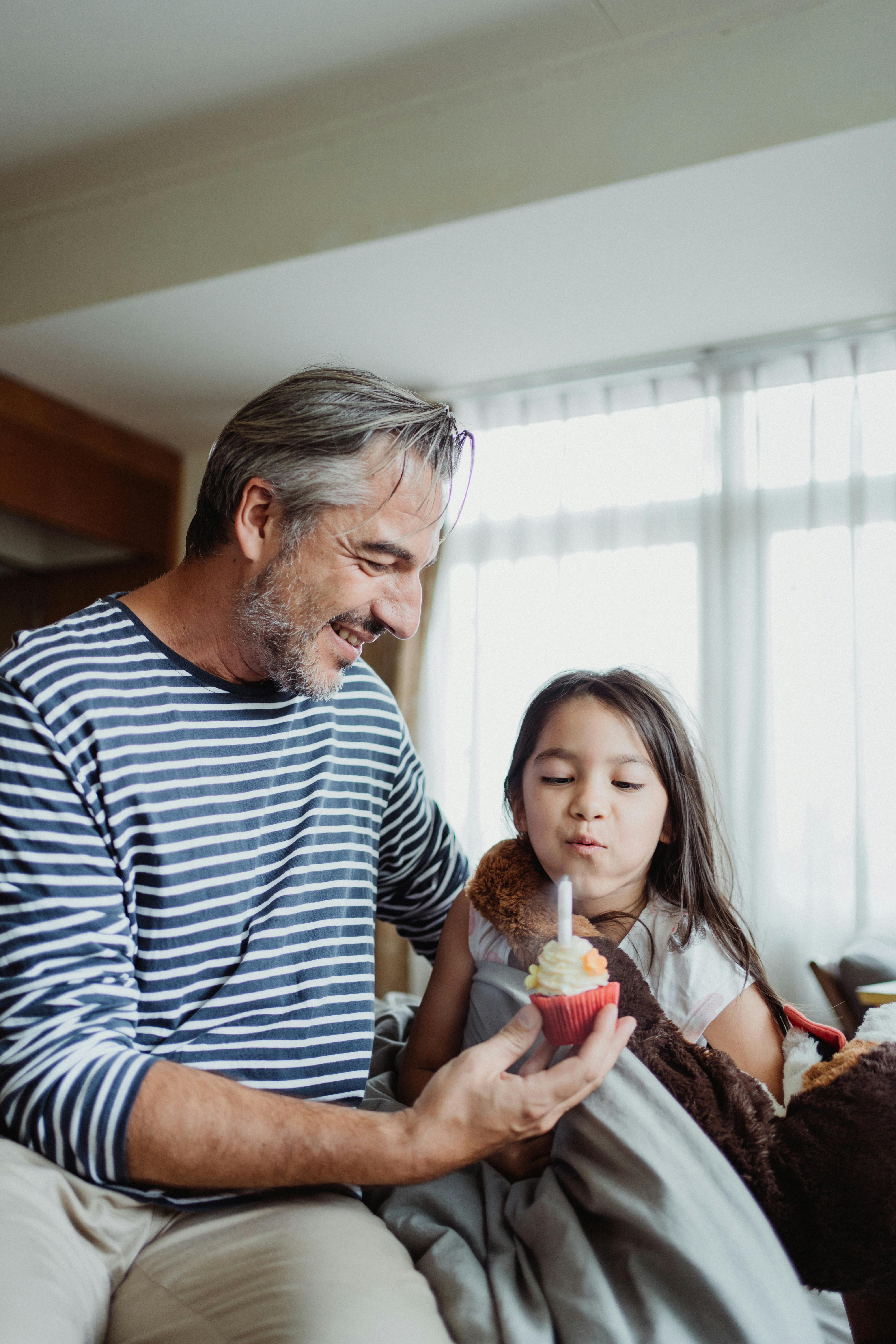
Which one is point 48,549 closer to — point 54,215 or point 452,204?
point 54,215

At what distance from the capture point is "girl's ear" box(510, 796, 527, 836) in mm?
1355

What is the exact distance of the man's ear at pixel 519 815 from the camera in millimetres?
1355

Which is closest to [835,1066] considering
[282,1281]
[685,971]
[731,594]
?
[685,971]

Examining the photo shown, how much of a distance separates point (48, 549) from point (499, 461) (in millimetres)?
2030

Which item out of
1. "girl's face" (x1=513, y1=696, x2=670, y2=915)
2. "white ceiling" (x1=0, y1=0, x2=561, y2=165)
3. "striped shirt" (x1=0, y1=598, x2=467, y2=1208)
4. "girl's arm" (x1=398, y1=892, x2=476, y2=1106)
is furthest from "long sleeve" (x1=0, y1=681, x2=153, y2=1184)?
"white ceiling" (x1=0, y1=0, x2=561, y2=165)

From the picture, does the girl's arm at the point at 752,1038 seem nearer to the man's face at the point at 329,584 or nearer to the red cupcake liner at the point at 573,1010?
the red cupcake liner at the point at 573,1010

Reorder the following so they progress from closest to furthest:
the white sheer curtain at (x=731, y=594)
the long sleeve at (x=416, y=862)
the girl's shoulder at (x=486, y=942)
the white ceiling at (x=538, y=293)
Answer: the girl's shoulder at (x=486, y=942), the long sleeve at (x=416, y=862), the white ceiling at (x=538, y=293), the white sheer curtain at (x=731, y=594)

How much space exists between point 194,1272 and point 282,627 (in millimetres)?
711

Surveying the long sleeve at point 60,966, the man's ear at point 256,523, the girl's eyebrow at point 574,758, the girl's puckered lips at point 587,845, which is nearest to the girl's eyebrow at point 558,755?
the girl's eyebrow at point 574,758

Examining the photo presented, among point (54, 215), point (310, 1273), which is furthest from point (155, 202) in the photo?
point (310, 1273)

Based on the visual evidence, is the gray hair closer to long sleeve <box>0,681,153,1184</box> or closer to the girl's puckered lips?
long sleeve <box>0,681,153,1184</box>

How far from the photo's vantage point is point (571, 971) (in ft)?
→ 3.10

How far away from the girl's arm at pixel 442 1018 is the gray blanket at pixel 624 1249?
0.27 meters

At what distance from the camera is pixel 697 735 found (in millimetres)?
1412
